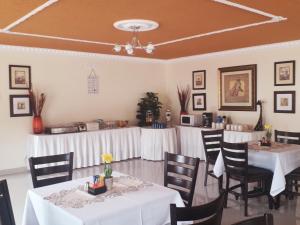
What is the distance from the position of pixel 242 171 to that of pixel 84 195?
2144 millimetres

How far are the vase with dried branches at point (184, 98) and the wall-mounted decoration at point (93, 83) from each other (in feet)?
6.54

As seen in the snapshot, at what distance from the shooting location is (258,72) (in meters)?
5.96

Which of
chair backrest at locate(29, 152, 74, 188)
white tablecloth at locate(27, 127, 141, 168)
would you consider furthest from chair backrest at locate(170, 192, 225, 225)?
white tablecloth at locate(27, 127, 141, 168)

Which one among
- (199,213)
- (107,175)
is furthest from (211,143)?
(199,213)

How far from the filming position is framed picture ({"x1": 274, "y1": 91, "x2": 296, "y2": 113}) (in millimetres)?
5438

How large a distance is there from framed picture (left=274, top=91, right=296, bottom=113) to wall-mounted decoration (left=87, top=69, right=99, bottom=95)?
12.2 feet

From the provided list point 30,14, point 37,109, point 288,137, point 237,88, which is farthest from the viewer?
point 237,88

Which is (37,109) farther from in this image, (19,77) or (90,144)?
(90,144)

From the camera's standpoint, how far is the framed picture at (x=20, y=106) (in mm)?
5652

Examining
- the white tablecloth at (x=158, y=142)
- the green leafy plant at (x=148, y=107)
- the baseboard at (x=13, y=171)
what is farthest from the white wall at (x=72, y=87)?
the white tablecloth at (x=158, y=142)

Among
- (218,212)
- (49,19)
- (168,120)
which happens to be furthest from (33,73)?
(218,212)

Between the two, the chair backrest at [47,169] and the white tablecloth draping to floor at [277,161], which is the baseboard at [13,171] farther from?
the white tablecloth draping to floor at [277,161]

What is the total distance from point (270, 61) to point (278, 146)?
Result: 223 cm

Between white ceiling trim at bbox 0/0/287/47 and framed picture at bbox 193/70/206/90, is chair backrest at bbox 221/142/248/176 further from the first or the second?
framed picture at bbox 193/70/206/90
